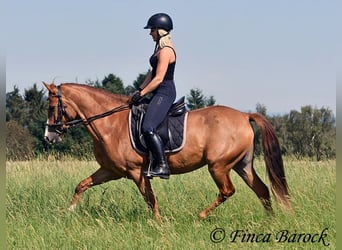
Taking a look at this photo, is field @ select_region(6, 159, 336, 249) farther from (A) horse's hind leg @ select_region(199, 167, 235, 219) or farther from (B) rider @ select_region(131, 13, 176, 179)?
(B) rider @ select_region(131, 13, 176, 179)

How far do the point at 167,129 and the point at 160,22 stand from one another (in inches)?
59.0

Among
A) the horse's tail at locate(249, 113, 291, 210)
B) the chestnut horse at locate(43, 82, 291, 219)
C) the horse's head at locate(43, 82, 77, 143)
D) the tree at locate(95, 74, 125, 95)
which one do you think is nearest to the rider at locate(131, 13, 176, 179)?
the chestnut horse at locate(43, 82, 291, 219)

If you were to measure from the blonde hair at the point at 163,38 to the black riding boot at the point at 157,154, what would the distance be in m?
1.23

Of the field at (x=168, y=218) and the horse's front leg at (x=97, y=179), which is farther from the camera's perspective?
the horse's front leg at (x=97, y=179)

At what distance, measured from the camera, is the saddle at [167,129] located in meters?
7.61

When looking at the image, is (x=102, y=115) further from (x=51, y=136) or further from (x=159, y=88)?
(x=159, y=88)

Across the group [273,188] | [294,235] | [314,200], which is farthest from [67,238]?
[314,200]

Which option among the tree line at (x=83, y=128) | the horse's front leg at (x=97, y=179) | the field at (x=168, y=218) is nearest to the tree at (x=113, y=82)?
the tree line at (x=83, y=128)

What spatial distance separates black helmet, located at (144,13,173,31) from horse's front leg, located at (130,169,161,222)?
204cm

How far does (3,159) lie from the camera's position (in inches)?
169

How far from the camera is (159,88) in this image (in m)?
7.58

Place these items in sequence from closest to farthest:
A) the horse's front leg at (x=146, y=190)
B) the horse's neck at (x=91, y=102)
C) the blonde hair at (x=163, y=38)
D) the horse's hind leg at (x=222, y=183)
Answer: the horse's front leg at (x=146, y=190), the blonde hair at (x=163, y=38), the horse's hind leg at (x=222, y=183), the horse's neck at (x=91, y=102)

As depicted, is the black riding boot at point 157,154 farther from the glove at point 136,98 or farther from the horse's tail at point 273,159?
the horse's tail at point 273,159

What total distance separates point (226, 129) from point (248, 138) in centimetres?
36
